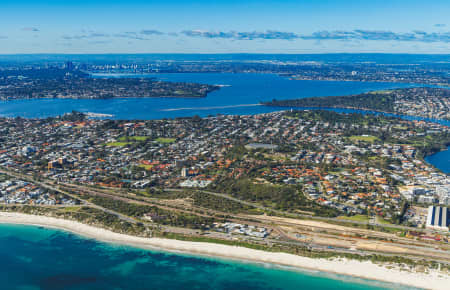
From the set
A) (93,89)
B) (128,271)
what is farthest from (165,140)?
(93,89)

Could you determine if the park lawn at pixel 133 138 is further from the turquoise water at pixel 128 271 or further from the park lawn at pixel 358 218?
the park lawn at pixel 358 218

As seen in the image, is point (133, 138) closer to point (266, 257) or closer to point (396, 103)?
point (266, 257)

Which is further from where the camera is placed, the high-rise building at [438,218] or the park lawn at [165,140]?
the park lawn at [165,140]

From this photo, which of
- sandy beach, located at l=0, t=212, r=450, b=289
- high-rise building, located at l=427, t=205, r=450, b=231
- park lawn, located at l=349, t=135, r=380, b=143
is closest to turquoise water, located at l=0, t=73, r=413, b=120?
park lawn, located at l=349, t=135, r=380, b=143

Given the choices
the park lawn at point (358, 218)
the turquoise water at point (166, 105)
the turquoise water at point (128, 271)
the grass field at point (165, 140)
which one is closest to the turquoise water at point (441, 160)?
the park lawn at point (358, 218)

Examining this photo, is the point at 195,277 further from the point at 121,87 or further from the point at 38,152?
the point at 121,87

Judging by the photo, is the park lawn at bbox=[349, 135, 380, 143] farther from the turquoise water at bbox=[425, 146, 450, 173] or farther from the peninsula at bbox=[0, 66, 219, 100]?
the peninsula at bbox=[0, 66, 219, 100]

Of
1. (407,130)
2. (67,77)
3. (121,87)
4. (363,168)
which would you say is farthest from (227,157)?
(67,77)
